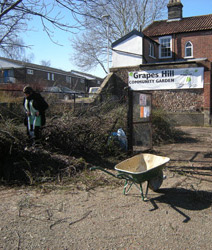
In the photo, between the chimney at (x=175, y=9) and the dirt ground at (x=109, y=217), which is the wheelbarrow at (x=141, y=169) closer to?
the dirt ground at (x=109, y=217)

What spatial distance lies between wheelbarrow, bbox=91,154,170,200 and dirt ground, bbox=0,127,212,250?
0.21 m

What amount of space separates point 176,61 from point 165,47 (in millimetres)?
3344

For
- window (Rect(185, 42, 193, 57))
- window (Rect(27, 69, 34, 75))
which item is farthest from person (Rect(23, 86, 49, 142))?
window (Rect(27, 69, 34, 75))

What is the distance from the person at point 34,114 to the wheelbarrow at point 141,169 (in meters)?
2.37

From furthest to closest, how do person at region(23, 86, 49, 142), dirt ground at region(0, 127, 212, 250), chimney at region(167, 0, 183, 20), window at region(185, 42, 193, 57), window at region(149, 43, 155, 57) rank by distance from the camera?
1. chimney at region(167, 0, 183, 20)
2. window at region(185, 42, 193, 57)
3. window at region(149, 43, 155, 57)
4. person at region(23, 86, 49, 142)
5. dirt ground at region(0, 127, 212, 250)

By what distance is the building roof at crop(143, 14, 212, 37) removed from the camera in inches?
967

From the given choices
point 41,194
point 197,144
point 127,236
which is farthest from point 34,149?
point 197,144

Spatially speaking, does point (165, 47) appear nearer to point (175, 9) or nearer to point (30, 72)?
point (175, 9)

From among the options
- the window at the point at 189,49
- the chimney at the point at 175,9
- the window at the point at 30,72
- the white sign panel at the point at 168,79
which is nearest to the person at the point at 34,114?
the white sign panel at the point at 168,79

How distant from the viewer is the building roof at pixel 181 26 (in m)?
24.6

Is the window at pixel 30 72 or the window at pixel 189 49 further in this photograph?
the window at pixel 30 72

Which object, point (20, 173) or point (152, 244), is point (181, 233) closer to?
point (152, 244)

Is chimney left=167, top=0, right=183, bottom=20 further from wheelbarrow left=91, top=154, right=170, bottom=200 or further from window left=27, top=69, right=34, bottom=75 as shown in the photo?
window left=27, top=69, right=34, bottom=75

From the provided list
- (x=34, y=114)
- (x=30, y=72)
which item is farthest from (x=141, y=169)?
(x=30, y=72)
